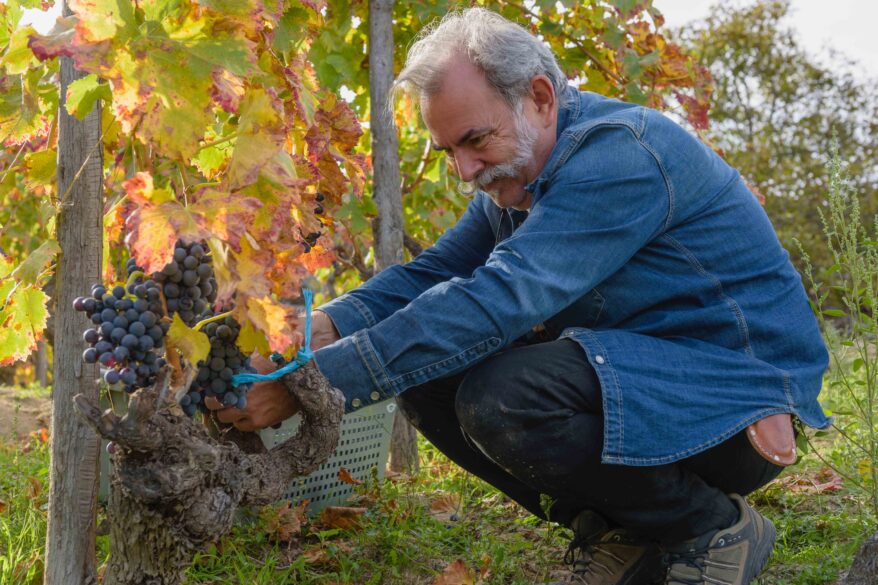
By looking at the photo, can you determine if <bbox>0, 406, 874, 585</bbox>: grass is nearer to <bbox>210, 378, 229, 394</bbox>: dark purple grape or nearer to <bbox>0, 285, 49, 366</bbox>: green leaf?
<bbox>0, 285, 49, 366</bbox>: green leaf

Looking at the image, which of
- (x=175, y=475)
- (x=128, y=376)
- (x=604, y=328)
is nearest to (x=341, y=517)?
(x=604, y=328)

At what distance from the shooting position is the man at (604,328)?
6.66ft

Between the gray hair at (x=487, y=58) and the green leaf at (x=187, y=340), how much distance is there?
1103mm

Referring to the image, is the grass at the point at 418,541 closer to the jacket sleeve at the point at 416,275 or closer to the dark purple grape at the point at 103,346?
the jacket sleeve at the point at 416,275

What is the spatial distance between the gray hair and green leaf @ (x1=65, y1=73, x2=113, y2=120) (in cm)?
91

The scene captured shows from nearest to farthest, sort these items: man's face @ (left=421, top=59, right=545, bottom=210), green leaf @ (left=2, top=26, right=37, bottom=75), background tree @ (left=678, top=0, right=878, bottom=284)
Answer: green leaf @ (left=2, top=26, right=37, bottom=75) < man's face @ (left=421, top=59, right=545, bottom=210) < background tree @ (left=678, top=0, right=878, bottom=284)

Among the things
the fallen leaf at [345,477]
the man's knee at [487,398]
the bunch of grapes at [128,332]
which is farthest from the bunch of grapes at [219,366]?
the fallen leaf at [345,477]

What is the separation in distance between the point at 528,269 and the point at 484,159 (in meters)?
0.45

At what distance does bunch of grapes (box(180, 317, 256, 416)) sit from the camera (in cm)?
164

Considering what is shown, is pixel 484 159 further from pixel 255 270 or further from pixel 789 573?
pixel 789 573

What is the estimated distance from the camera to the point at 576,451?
2.14 meters

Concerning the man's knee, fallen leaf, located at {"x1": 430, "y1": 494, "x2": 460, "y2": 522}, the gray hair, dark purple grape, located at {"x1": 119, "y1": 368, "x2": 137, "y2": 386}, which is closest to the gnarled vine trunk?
dark purple grape, located at {"x1": 119, "y1": 368, "x2": 137, "y2": 386}

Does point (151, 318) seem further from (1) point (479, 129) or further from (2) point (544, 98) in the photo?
(2) point (544, 98)

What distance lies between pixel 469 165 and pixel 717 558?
1202 mm
